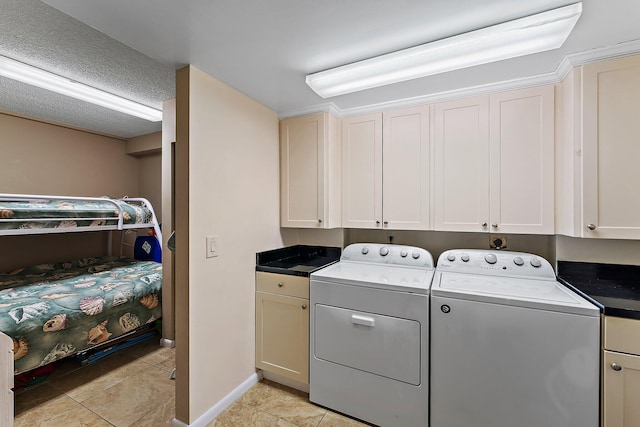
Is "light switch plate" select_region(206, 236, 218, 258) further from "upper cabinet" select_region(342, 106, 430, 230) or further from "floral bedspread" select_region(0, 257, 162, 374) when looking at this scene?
"floral bedspread" select_region(0, 257, 162, 374)

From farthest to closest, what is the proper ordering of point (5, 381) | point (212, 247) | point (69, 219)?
point (69, 219) < point (212, 247) < point (5, 381)

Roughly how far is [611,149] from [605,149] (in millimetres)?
25

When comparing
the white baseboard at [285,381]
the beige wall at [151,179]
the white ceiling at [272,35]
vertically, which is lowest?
the white baseboard at [285,381]

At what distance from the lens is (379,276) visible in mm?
1890

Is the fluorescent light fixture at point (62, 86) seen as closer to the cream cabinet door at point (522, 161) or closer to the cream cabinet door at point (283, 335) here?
the cream cabinet door at point (283, 335)

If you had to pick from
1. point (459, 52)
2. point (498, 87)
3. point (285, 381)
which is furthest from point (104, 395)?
point (498, 87)

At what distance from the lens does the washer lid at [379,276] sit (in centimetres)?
169

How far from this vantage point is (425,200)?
2113mm

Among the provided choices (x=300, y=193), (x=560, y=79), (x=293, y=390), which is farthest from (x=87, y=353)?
(x=560, y=79)

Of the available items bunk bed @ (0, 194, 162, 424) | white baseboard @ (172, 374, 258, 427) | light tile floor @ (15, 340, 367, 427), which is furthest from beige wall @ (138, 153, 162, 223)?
white baseboard @ (172, 374, 258, 427)

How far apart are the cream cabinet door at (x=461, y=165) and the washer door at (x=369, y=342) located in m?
0.86

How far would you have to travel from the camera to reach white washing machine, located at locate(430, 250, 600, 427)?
1312 millimetres

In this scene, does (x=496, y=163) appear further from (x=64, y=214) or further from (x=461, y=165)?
(x=64, y=214)

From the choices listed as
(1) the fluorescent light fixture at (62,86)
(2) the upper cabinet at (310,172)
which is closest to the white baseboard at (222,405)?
(2) the upper cabinet at (310,172)
